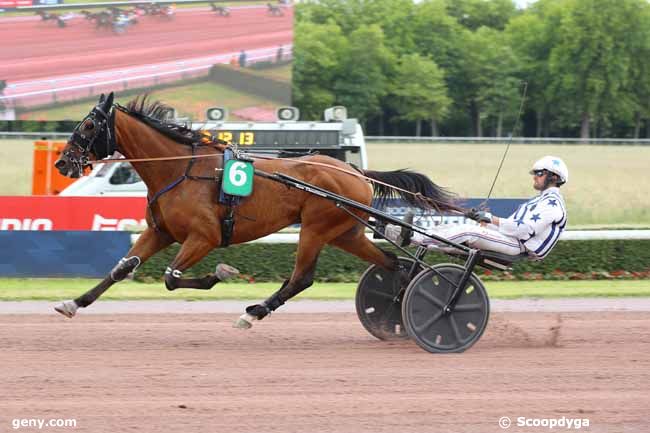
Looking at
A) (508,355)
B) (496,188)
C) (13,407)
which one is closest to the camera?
(13,407)

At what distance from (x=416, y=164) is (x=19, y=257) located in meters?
18.2

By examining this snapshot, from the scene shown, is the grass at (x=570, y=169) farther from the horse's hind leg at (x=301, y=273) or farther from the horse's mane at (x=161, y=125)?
the horse's mane at (x=161, y=125)

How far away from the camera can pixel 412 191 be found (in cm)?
805

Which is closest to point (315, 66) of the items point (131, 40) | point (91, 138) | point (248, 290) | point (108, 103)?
point (131, 40)

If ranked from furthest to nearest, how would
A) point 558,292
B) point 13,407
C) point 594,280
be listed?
point 594,280
point 558,292
point 13,407

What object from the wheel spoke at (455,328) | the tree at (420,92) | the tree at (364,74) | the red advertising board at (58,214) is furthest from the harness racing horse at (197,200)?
the tree at (420,92)

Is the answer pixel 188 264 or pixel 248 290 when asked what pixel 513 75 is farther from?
pixel 188 264

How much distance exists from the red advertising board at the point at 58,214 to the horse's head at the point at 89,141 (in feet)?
16.7

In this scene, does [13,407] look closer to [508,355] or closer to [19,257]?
[508,355]

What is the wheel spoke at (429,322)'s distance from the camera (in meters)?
7.02

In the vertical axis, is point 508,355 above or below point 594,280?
above

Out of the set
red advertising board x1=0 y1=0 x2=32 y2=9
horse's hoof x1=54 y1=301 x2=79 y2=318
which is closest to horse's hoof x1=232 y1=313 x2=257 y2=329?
horse's hoof x1=54 y1=301 x2=79 y2=318

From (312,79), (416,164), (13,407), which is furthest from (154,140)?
(312,79)

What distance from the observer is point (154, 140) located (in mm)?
7652
